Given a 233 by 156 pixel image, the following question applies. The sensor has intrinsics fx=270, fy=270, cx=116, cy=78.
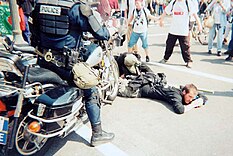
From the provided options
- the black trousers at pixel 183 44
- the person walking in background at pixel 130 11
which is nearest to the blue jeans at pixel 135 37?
the person walking in background at pixel 130 11

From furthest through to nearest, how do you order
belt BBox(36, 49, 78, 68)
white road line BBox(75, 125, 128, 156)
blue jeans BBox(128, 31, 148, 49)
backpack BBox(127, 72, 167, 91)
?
blue jeans BBox(128, 31, 148, 49)
backpack BBox(127, 72, 167, 91)
white road line BBox(75, 125, 128, 156)
belt BBox(36, 49, 78, 68)

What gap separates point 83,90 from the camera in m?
3.13

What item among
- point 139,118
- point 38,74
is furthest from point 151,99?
point 38,74

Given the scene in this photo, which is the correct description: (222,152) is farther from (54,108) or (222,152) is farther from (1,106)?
(1,106)

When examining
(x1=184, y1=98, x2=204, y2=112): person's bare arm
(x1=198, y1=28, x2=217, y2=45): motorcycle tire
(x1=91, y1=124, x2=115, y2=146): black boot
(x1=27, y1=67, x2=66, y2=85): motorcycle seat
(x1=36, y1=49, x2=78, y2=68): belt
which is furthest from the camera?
(x1=198, y1=28, x2=217, y2=45): motorcycle tire

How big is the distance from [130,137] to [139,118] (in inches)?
22.9

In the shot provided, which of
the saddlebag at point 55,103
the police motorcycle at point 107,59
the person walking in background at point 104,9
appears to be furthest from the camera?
the person walking in background at point 104,9

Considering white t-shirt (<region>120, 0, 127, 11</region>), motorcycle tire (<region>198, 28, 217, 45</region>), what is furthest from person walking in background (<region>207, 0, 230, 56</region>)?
white t-shirt (<region>120, 0, 127, 11</region>)

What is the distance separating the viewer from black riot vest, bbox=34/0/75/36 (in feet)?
9.34

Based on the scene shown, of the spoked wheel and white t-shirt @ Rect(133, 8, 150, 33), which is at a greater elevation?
white t-shirt @ Rect(133, 8, 150, 33)

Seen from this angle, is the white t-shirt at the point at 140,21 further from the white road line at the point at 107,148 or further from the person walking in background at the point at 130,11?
the white road line at the point at 107,148

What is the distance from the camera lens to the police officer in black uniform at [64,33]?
285 centimetres

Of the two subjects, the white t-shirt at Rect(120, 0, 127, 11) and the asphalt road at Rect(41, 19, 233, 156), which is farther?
the white t-shirt at Rect(120, 0, 127, 11)

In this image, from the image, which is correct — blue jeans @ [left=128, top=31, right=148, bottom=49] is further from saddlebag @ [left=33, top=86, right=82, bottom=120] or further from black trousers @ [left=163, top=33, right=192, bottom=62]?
saddlebag @ [left=33, top=86, right=82, bottom=120]
